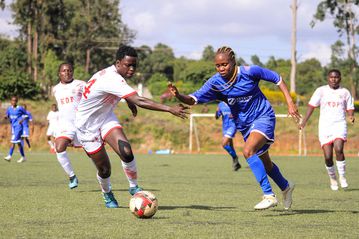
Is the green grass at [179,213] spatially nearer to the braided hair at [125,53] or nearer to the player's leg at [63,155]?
the player's leg at [63,155]

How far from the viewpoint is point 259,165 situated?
9117mm

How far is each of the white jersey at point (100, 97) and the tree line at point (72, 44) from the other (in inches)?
1463

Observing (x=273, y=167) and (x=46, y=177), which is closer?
(x=273, y=167)

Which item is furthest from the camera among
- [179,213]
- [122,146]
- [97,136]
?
[97,136]

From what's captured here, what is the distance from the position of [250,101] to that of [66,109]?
16.9ft

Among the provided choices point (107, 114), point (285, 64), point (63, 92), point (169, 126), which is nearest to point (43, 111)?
point (169, 126)

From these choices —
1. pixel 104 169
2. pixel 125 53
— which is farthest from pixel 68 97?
pixel 125 53

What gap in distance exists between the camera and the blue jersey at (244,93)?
9.33 metres

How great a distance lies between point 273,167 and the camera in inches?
382

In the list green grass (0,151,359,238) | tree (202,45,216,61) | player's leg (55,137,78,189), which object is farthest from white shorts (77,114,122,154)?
tree (202,45,216,61)

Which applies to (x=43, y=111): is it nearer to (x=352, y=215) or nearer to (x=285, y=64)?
(x=352, y=215)

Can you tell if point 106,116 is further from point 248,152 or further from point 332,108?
point 332,108

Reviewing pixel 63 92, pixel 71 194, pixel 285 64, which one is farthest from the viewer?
pixel 285 64

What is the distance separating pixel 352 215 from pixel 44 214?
3.74 meters
